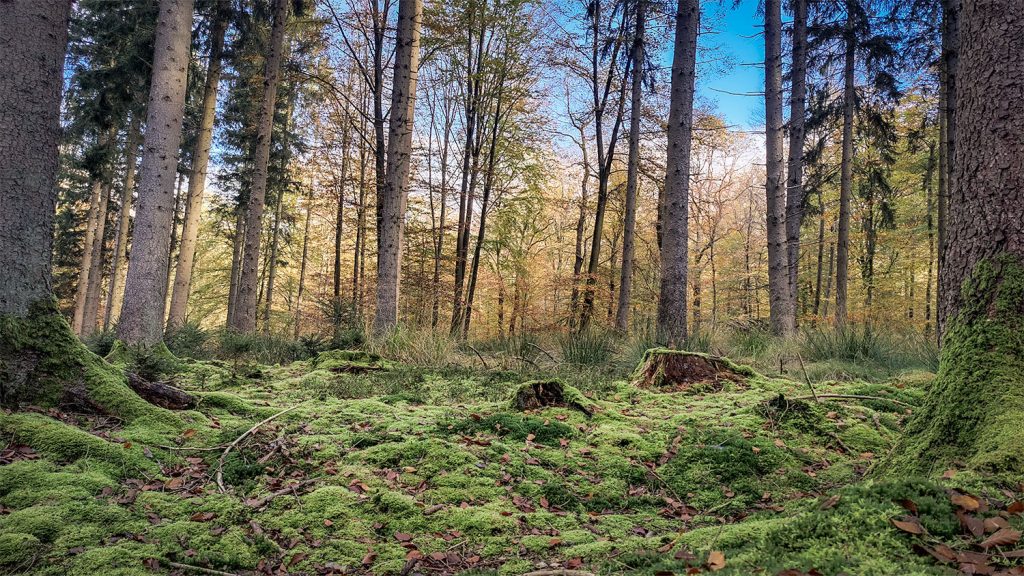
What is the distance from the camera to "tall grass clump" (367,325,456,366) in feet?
22.5

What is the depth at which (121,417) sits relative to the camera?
3090 millimetres

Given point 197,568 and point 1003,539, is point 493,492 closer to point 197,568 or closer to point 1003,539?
point 197,568

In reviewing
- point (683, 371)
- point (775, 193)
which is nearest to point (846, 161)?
point (775, 193)

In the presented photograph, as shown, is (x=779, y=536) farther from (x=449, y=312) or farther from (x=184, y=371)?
(x=449, y=312)

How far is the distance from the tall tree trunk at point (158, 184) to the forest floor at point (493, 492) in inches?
135

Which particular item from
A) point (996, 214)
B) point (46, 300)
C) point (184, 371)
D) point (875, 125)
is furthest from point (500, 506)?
point (875, 125)

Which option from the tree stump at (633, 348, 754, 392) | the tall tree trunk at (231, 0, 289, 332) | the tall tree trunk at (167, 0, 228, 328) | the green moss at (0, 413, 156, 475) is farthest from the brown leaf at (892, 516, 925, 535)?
the tall tree trunk at (167, 0, 228, 328)

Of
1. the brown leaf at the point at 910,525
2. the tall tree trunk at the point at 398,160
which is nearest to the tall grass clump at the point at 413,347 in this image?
the tall tree trunk at the point at 398,160

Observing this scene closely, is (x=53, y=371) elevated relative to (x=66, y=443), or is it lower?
elevated

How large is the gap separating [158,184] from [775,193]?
35.7 ft

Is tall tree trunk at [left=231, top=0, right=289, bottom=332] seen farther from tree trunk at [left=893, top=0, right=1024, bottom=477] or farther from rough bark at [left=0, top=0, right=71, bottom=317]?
tree trunk at [left=893, top=0, right=1024, bottom=477]

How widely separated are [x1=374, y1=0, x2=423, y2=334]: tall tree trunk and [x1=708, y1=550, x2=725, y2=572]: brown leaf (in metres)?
7.07

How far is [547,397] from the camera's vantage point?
4.13 m

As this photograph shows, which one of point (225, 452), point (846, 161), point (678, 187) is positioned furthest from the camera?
point (846, 161)
